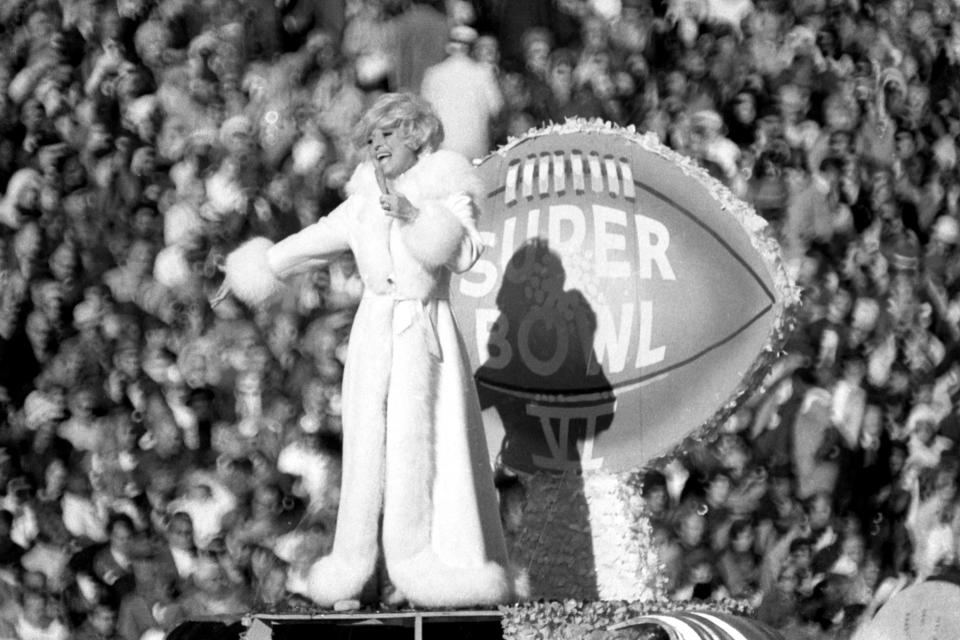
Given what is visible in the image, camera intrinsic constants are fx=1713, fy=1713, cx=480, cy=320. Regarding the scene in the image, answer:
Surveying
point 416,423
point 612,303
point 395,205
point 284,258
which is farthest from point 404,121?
point 612,303

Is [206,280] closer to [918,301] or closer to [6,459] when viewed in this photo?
[6,459]

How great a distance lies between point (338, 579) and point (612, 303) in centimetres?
144

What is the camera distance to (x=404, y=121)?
4.60 meters

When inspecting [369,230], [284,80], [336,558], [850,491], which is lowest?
[336,558]

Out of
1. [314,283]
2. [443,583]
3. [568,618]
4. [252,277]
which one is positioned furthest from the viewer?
[314,283]

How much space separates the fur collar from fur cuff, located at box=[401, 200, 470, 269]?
0.08m

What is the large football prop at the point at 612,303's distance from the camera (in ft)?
17.3

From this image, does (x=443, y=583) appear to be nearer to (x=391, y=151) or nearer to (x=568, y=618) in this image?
(x=568, y=618)

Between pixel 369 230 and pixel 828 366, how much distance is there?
2.69 metres

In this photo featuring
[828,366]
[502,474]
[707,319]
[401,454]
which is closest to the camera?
[401,454]

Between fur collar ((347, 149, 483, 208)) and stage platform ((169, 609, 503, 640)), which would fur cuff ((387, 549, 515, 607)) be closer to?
stage platform ((169, 609, 503, 640))

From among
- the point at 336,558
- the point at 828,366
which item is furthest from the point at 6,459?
the point at 828,366

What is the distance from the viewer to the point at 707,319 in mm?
5277

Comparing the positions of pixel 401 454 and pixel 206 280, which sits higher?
pixel 206 280
